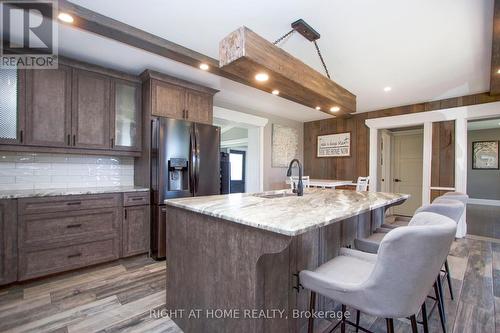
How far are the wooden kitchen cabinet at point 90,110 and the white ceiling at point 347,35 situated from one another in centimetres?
24

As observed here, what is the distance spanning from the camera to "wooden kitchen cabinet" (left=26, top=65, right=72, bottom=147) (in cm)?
241

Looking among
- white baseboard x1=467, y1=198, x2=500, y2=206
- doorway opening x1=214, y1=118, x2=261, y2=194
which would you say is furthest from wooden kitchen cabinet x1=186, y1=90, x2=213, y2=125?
white baseboard x1=467, y1=198, x2=500, y2=206

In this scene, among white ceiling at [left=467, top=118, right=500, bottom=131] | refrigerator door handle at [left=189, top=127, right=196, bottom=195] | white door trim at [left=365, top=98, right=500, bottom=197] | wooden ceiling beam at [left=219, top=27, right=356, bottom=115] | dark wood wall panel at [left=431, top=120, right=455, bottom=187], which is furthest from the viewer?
white ceiling at [left=467, top=118, right=500, bottom=131]

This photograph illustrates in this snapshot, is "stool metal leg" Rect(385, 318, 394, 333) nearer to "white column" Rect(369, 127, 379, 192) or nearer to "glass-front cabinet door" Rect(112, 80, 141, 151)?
"glass-front cabinet door" Rect(112, 80, 141, 151)

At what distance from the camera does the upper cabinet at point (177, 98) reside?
296 cm

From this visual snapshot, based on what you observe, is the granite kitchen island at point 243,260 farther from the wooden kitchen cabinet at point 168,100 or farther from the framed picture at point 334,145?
the framed picture at point 334,145

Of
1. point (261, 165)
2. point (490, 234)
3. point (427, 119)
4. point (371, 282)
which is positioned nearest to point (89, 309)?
point (371, 282)

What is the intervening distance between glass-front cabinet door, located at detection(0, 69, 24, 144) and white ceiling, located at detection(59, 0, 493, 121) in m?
0.54

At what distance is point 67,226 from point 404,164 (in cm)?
671

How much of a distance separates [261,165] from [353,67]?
253 centimetres

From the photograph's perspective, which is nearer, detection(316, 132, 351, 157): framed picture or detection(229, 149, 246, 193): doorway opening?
detection(316, 132, 351, 157): framed picture

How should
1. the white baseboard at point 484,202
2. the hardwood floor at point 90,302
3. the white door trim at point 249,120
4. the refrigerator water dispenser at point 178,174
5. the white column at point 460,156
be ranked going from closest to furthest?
1. the hardwood floor at point 90,302
2. the refrigerator water dispenser at point 178,174
3. the white column at point 460,156
4. the white door trim at point 249,120
5. the white baseboard at point 484,202

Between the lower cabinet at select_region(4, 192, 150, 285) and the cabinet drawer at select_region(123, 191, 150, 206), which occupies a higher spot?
the cabinet drawer at select_region(123, 191, 150, 206)

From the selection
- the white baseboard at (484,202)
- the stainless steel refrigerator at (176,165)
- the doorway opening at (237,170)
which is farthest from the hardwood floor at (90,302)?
the white baseboard at (484,202)
